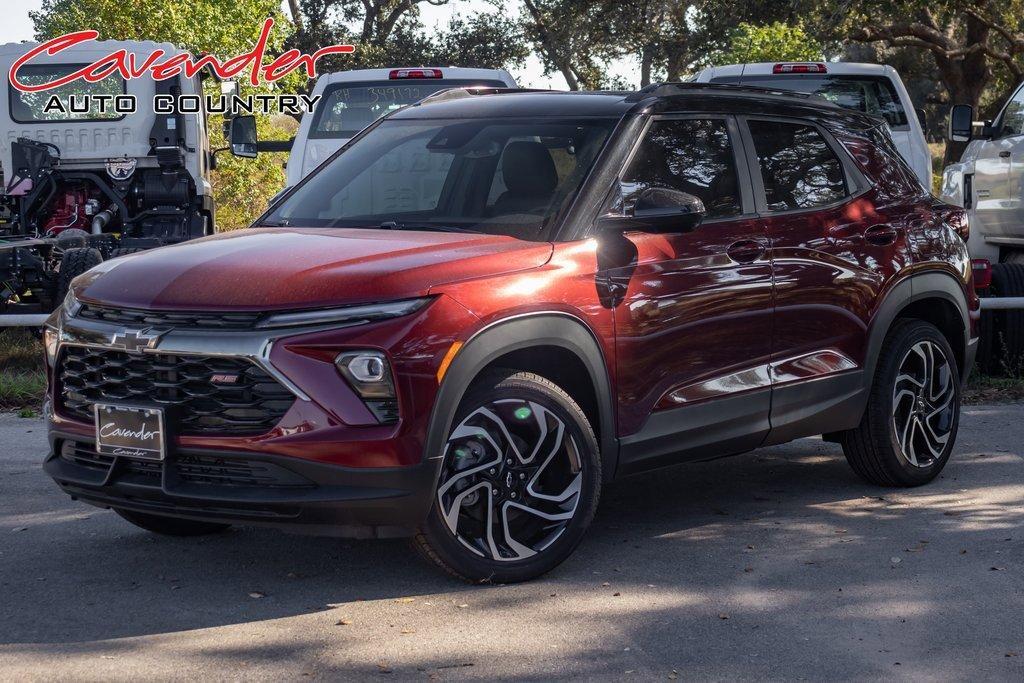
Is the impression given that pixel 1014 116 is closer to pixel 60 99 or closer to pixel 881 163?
pixel 881 163

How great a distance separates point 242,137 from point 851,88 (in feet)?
17.6

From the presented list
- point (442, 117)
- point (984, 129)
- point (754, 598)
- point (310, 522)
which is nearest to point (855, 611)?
point (754, 598)

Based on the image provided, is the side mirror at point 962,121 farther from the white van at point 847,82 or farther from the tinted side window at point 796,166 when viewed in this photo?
the tinted side window at point 796,166

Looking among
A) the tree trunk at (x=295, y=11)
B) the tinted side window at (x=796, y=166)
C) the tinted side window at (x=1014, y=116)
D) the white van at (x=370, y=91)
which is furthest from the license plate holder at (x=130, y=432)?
the tree trunk at (x=295, y=11)

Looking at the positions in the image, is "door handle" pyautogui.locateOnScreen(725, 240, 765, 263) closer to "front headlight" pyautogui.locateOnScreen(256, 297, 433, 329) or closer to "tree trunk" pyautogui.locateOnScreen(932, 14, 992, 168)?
"front headlight" pyautogui.locateOnScreen(256, 297, 433, 329)

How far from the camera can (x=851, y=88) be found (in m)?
12.7

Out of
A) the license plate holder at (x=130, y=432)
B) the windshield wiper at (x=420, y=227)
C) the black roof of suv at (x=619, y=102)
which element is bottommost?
the license plate holder at (x=130, y=432)

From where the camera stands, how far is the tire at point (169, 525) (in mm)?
5691

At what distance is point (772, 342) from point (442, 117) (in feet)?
5.58

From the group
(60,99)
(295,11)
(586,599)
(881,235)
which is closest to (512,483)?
(586,599)

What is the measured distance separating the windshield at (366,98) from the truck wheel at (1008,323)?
185 inches

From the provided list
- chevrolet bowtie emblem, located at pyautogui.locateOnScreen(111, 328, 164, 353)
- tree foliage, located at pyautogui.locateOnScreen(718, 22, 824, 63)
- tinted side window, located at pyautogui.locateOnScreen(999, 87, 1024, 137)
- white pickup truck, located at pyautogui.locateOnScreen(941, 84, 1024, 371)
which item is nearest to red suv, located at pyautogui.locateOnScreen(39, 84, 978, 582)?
chevrolet bowtie emblem, located at pyautogui.locateOnScreen(111, 328, 164, 353)

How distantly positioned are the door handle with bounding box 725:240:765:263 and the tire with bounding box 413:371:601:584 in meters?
1.04

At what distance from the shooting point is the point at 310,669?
4.21m
